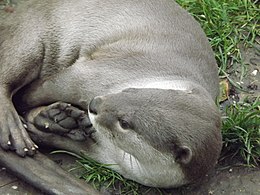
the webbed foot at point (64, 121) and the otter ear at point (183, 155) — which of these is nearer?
the otter ear at point (183, 155)

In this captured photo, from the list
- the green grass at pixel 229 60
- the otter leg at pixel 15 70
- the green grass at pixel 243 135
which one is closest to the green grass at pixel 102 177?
the green grass at pixel 229 60

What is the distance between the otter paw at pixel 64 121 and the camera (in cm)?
354

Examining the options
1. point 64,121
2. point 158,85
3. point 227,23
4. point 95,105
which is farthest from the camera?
point 227,23

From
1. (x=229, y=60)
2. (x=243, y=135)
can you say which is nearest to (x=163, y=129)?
(x=243, y=135)

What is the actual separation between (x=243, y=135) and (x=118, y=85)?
73 cm

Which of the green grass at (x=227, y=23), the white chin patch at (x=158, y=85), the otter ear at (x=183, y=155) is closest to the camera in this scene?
the otter ear at (x=183, y=155)

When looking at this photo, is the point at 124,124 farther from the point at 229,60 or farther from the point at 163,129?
the point at 229,60

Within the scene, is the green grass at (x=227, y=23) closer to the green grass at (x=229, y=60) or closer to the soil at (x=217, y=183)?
the green grass at (x=229, y=60)

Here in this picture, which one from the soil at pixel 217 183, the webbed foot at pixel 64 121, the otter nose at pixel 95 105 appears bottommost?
the soil at pixel 217 183

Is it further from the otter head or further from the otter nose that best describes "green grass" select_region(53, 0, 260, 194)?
the otter nose

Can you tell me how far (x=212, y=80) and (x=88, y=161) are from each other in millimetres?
739

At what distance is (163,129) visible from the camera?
3119mm

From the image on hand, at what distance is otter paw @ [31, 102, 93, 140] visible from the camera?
3.54m

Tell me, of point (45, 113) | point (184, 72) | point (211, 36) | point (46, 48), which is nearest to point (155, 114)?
point (184, 72)
